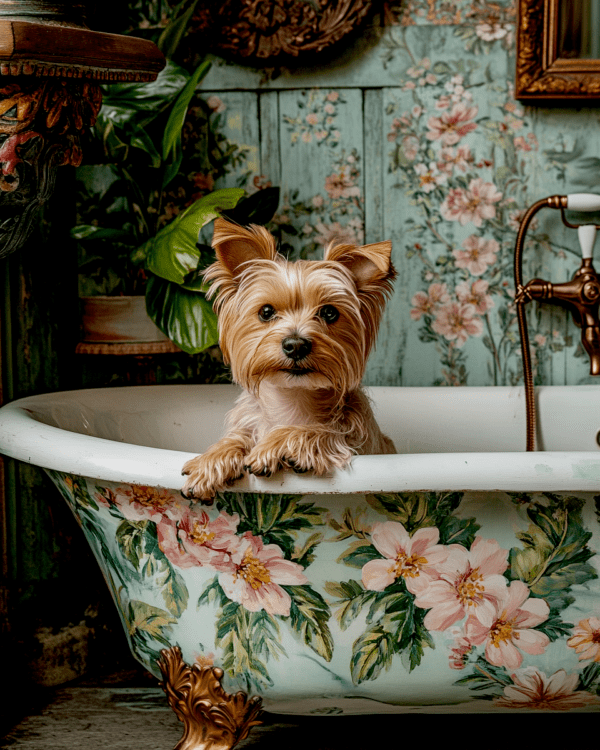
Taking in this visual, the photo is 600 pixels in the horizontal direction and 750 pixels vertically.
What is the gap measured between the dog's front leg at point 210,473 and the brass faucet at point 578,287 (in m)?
1.11

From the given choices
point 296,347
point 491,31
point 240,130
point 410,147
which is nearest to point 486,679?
point 296,347

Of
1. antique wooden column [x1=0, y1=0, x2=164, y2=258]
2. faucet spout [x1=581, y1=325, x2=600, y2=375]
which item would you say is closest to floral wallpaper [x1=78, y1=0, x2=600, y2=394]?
faucet spout [x1=581, y1=325, x2=600, y2=375]

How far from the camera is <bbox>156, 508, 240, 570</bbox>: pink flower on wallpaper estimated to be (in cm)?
133

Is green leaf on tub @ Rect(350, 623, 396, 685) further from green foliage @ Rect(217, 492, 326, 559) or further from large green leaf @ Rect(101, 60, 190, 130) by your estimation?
large green leaf @ Rect(101, 60, 190, 130)

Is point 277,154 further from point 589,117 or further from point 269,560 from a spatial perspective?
point 269,560

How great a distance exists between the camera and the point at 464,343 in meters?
2.34

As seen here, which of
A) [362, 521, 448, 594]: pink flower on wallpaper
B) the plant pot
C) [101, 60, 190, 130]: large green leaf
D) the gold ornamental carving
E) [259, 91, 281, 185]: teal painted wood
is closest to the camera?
[362, 521, 448, 594]: pink flower on wallpaper

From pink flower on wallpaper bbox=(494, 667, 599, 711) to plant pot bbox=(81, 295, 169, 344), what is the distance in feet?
4.18

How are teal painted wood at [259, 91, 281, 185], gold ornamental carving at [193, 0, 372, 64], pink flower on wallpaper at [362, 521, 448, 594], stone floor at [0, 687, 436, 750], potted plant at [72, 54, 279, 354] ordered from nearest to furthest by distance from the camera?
pink flower on wallpaper at [362, 521, 448, 594]
stone floor at [0, 687, 436, 750]
potted plant at [72, 54, 279, 354]
gold ornamental carving at [193, 0, 372, 64]
teal painted wood at [259, 91, 281, 185]

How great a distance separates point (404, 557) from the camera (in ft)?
4.28

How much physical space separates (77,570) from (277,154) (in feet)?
4.57

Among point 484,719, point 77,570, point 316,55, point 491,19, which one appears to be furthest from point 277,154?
point 484,719

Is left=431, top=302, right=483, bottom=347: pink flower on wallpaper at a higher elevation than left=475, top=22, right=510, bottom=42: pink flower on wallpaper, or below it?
below

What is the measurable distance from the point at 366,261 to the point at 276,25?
1.16m
